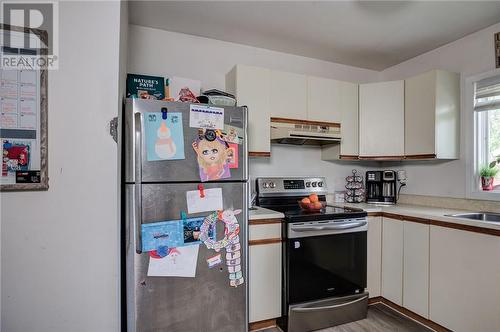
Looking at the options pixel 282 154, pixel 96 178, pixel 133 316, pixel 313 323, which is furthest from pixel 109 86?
pixel 313 323

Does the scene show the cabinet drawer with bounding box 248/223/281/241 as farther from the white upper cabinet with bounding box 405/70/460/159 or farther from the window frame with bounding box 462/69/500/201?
the window frame with bounding box 462/69/500/201

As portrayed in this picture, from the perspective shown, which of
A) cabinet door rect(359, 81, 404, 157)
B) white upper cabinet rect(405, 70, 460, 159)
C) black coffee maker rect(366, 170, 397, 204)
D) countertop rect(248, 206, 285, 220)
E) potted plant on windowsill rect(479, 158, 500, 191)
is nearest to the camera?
countertop rect(248, 206, 285, 220)

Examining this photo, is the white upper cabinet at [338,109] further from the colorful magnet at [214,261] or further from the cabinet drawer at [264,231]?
the colorful magnet at [214,261]

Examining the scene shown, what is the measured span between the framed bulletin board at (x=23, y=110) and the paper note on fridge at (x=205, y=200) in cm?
72

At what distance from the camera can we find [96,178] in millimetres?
1361

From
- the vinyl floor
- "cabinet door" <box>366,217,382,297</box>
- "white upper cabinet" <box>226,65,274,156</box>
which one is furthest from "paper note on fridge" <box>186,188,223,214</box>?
"cabinet door" <box>366,217,382,297</box>

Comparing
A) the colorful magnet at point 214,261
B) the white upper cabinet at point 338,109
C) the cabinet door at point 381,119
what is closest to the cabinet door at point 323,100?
the white upper cabinet at point 338,109

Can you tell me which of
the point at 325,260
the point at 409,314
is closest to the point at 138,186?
the point at 325,260

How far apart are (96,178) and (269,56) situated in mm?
2042

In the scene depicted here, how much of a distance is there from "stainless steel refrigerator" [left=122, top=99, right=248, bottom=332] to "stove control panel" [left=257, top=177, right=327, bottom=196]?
73 cm

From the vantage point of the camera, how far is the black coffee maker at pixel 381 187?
9.08ft

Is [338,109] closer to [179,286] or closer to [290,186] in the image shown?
[290,186]

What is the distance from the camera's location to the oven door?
199 cm

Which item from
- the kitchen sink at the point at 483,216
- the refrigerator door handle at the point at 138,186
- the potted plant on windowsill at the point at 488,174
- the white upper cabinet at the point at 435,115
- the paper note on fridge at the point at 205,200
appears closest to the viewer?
the refrigerator door handle at the point at 138,186
